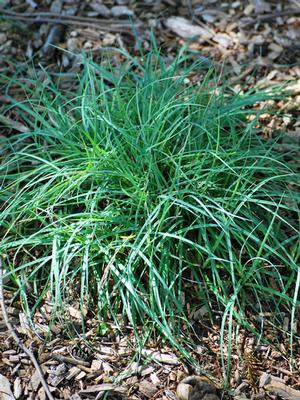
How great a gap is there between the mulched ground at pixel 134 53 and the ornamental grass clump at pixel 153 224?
0.10 meters

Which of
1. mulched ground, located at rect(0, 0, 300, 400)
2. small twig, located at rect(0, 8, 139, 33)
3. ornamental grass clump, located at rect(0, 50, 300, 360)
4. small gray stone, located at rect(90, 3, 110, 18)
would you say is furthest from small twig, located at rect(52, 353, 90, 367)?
small gray stone, located at rect(90, 3, 110, 18)

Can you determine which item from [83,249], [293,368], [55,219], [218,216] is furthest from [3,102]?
[293,368]

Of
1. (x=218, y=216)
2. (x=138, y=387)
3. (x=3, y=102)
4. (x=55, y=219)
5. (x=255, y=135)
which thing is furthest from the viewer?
(x=3, y=102)

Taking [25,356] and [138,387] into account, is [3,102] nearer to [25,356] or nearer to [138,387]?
[25,356]

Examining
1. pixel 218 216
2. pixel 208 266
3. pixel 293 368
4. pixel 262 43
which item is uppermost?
pixel 262 43

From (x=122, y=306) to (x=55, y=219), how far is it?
0.47 metres

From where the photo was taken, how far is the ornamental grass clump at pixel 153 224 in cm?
252

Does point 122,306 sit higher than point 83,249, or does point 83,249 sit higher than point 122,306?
point 83,249

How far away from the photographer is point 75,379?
239cm

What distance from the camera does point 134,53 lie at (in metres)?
3.70

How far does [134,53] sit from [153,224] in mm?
1416

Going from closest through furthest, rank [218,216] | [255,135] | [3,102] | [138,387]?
[138,387] → [218,216] → [255,135] → [3,102]

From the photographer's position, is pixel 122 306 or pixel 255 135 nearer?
pixel 122 306

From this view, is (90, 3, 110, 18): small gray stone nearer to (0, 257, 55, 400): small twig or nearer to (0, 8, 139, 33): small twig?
(0, 8, 139, 33): small twig
